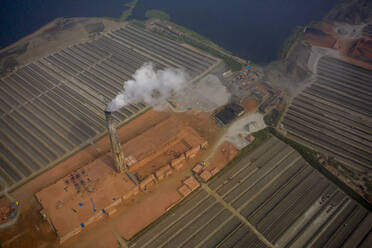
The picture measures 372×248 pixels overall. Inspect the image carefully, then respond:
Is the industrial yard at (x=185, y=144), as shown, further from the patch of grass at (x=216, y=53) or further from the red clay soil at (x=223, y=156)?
the patch of grass at (x=216, y=53)

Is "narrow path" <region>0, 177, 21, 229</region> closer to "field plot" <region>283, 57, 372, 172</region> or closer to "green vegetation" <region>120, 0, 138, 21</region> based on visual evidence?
"field plot" <region>283, 57, 372, 172</region>

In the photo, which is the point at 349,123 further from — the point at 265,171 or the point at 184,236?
the point at 184,236

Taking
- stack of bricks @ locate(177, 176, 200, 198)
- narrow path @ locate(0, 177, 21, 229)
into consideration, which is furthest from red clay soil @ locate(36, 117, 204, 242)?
stack of bricks @ locate(177, 176, 200, 198)

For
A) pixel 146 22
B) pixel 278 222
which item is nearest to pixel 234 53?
pixel 146 22

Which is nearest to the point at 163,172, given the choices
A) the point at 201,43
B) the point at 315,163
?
the point at 315,163

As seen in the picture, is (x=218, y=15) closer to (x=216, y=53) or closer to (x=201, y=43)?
(x=201, y=43)

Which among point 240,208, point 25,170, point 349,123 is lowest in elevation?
point 25,170
